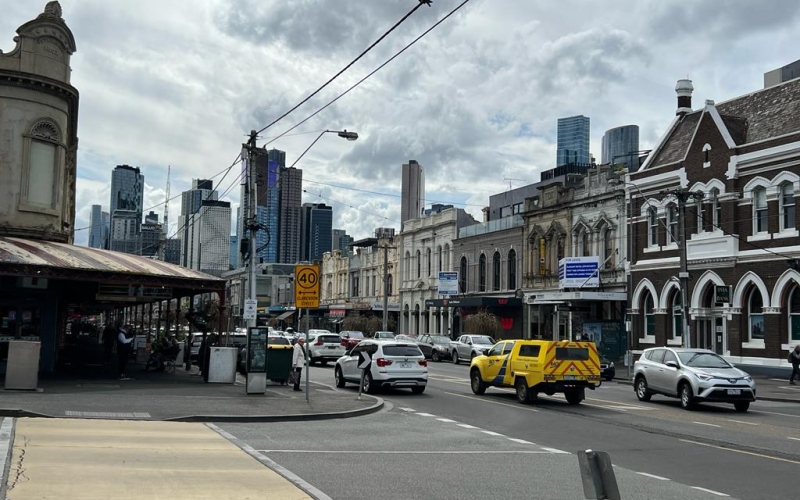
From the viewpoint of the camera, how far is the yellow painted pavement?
339 inches

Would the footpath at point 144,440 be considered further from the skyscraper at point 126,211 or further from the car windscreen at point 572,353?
the skyscraper at point 126,211

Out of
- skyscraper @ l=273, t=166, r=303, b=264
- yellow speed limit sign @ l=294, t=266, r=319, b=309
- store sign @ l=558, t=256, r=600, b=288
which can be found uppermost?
skyscraper @ l=273, t=166, r=303, b=264

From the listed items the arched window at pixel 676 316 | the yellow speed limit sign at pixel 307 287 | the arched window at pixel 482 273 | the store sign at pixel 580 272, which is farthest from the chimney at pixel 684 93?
the yellow speed limit sign at pixel 307 287

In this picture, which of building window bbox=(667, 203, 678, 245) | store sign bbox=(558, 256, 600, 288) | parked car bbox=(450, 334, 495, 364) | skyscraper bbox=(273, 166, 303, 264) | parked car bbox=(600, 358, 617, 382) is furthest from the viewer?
skyscraper bbox=(273, 166, 303, 264)

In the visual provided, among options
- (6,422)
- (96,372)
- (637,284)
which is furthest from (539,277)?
(6,422)

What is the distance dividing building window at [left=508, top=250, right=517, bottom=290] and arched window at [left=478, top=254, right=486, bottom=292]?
319 centimetres

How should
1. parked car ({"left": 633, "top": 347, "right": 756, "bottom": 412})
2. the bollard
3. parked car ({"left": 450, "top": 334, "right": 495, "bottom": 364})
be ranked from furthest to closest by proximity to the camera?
parked car ({"left": 450, "top": 334, "right": 495, "bottom": 364}) → parked car ({"left": 633, "top": 347, "right": 756, "bottom": 412}) → the bollard

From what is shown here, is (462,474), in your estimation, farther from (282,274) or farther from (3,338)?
(282,274)

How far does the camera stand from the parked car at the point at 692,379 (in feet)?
66.9

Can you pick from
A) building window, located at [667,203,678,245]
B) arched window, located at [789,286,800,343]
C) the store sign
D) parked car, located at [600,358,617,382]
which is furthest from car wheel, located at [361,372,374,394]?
the store sign

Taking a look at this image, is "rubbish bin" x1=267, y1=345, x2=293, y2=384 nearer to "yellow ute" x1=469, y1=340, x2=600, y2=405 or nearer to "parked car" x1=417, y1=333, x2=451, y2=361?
"yellow ute" x1=469, y1=340, x2=600, y2=405

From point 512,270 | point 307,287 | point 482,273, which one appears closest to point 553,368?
point 307,287

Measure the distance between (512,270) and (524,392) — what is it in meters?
32.5

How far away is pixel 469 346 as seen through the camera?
4328cm
